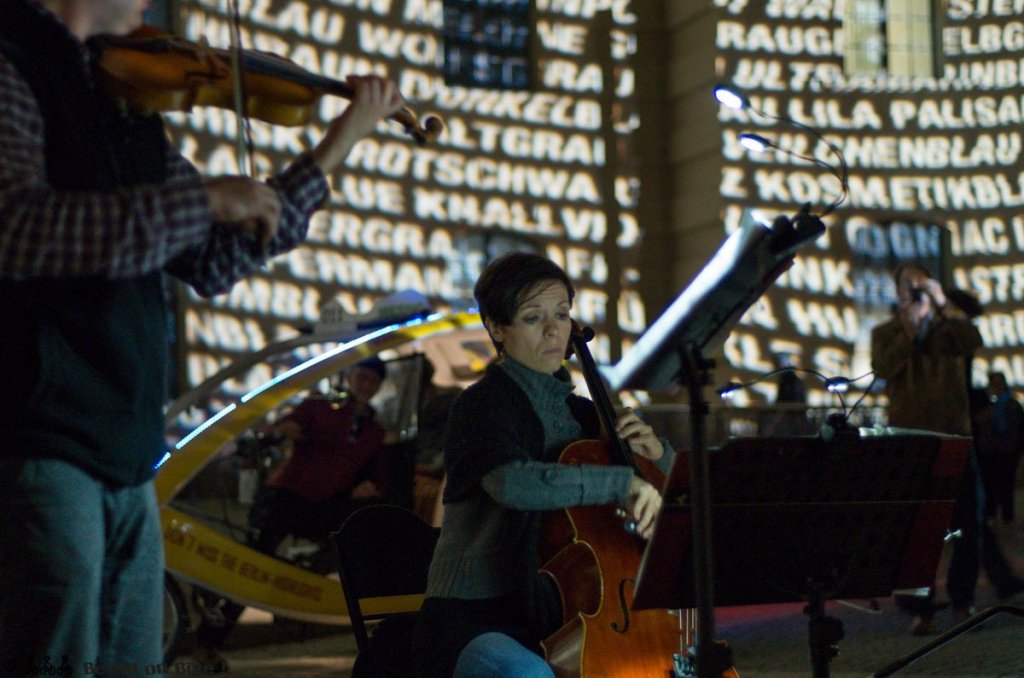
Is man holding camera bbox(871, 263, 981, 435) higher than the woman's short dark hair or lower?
lower

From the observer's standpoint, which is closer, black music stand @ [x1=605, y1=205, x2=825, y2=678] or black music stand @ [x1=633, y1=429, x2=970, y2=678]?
black music stand @ [x1=633, y1=429, x2=970, y2=678]

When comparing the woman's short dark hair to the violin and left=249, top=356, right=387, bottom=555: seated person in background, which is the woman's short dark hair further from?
left=249, top=356, right=387, bottom=555: seated person in background

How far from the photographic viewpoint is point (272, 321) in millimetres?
14719

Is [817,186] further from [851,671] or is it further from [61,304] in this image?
[61,304]

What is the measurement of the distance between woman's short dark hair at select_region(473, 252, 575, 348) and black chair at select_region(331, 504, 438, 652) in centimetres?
72

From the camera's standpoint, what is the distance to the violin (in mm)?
2297

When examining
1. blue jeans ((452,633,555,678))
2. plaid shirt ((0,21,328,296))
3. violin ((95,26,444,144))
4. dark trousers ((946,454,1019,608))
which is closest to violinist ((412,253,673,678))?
blue jeans ((452,633,555,678))

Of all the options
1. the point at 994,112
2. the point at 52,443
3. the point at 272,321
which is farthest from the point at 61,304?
the point at 994,112

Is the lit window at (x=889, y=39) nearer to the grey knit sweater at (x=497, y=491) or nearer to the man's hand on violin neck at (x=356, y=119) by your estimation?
the grey knit sweater at (x=497, y=491)

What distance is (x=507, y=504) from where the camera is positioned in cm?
343

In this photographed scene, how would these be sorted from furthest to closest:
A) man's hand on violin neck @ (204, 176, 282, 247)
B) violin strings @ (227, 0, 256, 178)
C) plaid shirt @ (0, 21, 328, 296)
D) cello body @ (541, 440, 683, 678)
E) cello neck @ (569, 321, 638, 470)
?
cello neck @ (569, 321, 638, 470) → cello body @ (541, 440, 683, 678) → violin strings @ (227, 0, 256, 178) → man's hand on violin neck @ (204, 176, 282, 247) → plaid shirt @ (0, 21, 328, 296)

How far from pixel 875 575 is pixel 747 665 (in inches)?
130

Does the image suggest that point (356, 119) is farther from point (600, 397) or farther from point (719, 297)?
point (600, 397)

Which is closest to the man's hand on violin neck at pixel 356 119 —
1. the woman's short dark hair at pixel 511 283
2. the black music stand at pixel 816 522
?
the black music stand at pixel 816 522
